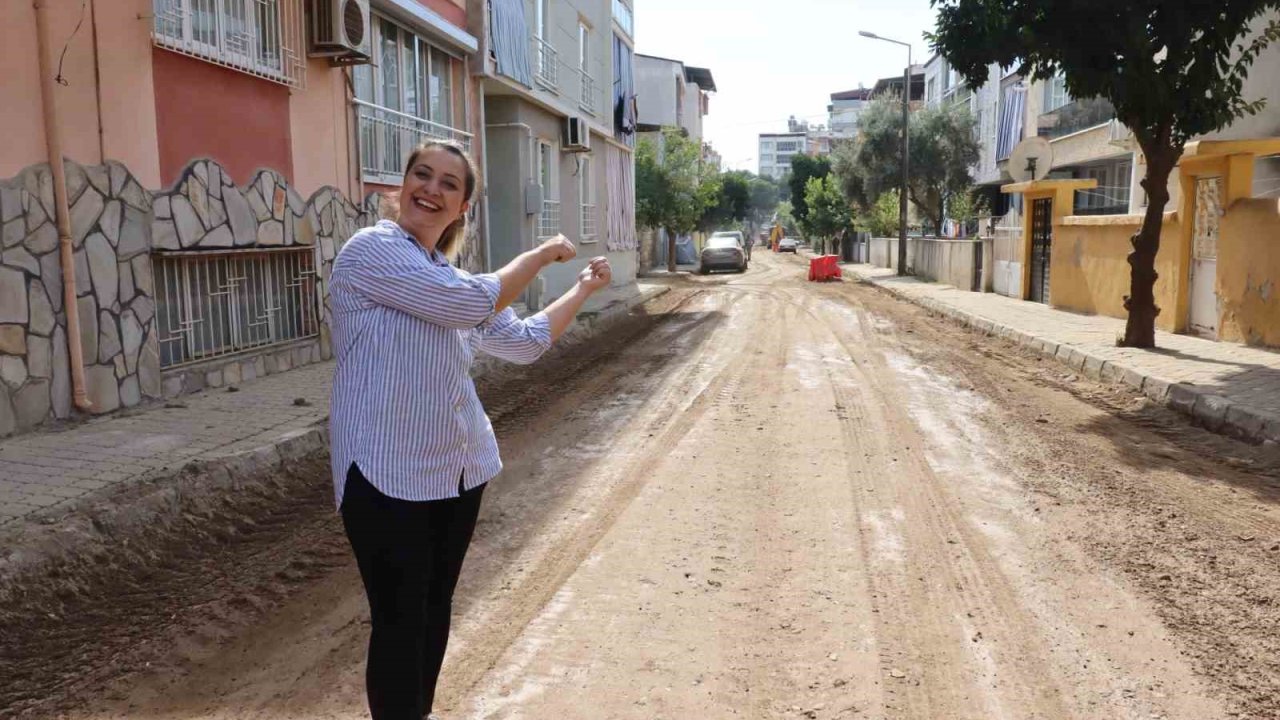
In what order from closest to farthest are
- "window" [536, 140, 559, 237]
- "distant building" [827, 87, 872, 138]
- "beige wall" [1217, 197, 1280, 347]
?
"beige wall" [1217, 197, 1280, 347] → "window" [536, 140, 559, 237] → "distant building" [827, 87, 872, 138]

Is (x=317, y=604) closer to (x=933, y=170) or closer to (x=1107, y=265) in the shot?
(x=1107, y=265)

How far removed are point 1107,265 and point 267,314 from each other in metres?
12.5

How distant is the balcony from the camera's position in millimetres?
25094

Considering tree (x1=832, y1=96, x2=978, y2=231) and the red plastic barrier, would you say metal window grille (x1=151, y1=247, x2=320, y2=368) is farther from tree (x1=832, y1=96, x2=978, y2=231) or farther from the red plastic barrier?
tree (x1=832, y1=96, x2=978, y2=231)

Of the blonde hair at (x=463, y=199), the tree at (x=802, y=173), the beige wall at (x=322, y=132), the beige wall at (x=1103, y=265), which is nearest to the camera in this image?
the blonde hair at (x=463, y=199)

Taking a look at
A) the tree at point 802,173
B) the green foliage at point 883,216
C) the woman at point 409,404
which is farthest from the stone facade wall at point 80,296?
the tree at point 802,173

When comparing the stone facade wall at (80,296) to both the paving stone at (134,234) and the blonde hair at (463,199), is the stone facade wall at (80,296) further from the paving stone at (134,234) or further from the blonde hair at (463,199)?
the blonde hair at (463,199)

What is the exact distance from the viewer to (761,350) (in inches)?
468

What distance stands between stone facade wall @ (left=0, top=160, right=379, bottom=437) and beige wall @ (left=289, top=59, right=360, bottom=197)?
61 centimetres

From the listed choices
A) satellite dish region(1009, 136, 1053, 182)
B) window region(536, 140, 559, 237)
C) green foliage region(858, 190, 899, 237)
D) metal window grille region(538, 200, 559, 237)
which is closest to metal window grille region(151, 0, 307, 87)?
metal window grille region(538, 200, 559, 237)

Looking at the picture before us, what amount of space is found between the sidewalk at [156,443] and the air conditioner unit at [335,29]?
3665 millimetres

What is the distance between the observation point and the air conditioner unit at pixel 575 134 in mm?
19859

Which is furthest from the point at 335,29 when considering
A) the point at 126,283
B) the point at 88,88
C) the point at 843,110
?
the point at 843,110

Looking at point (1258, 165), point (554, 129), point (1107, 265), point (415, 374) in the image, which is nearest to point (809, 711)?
point (415, 374)
